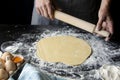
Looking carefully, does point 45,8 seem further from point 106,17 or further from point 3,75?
point 3,75

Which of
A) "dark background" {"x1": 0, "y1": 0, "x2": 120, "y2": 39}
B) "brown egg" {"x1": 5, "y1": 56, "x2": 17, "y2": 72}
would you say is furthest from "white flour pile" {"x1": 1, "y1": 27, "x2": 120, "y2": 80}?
"dark background" {"x1": 0, "y1": 0, "x2": 120, "y2": 39}

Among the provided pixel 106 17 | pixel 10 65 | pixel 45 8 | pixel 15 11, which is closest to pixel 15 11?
pixel 15 11

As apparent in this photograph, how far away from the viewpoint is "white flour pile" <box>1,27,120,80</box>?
1.27 metres

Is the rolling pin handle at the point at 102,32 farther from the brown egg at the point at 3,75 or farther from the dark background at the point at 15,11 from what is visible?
the dark background at the point at 15,11

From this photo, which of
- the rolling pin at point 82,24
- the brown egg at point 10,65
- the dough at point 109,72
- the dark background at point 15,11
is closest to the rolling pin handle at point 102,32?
the rolling pin at point 82,24

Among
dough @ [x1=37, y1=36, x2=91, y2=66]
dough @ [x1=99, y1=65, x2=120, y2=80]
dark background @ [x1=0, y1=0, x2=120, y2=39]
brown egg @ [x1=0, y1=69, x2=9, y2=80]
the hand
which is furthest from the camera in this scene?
dark background @ [x1=0, y1=0, x2=120, y2=39]

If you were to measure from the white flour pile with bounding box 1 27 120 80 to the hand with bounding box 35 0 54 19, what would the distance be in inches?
4.1

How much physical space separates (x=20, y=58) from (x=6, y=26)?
0.40 metres

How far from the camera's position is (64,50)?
1.42 metres

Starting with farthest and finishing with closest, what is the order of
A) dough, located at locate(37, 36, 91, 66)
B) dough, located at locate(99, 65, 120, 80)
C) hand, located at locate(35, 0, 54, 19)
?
hand, located at locate(35, 0, 54, 19) < dough, located at locate(37, 36, 91, 66) < dough, located at locate(99, 65, 120, 80)

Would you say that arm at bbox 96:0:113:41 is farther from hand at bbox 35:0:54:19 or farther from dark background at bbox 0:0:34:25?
dark background at bbox 0:0:34:25

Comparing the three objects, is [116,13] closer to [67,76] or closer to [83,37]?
[83,37]

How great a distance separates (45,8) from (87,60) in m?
0.42

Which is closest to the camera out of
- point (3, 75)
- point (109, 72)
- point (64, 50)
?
point (3, 75)
